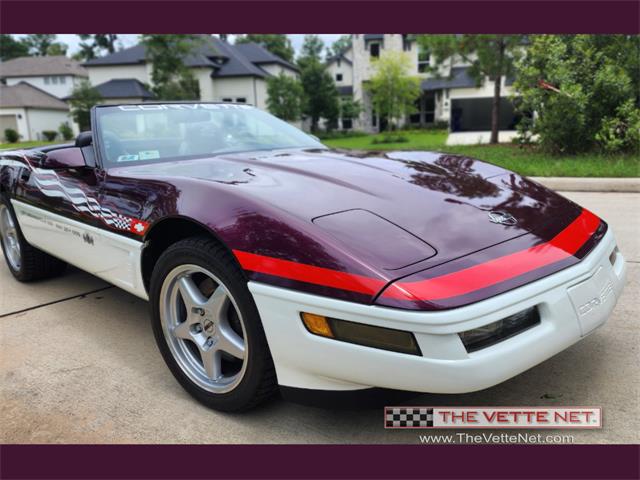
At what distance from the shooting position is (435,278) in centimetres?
176

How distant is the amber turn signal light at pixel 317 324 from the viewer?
180 cm

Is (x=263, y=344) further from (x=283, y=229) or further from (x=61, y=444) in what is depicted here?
(x=61, y=444)

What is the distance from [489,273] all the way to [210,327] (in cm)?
119

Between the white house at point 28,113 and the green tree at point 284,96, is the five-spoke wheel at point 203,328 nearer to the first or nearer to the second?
the green tree at point 284,96

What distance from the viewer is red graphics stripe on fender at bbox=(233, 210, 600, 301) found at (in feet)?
5.60

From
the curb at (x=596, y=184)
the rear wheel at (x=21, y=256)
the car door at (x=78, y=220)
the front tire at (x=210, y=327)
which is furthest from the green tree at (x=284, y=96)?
the front tire at (x=210, y=327)

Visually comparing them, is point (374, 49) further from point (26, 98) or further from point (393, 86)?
point (26, 98)

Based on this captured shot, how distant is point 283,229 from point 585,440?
1.38 metres

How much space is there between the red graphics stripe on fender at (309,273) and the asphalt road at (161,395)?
25.5 inches

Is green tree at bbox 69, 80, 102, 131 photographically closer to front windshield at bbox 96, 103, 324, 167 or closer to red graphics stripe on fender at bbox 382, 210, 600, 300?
front windshield at bbox 96, 103, 324, 167

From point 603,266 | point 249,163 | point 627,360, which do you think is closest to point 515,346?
point 603,266

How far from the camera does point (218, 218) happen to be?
2.12m

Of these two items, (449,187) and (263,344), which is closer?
(263,344)

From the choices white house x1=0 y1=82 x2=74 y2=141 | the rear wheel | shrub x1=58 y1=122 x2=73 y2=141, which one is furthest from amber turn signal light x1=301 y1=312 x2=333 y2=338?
white house x1=0 y1=82 x2=74 y2=141
